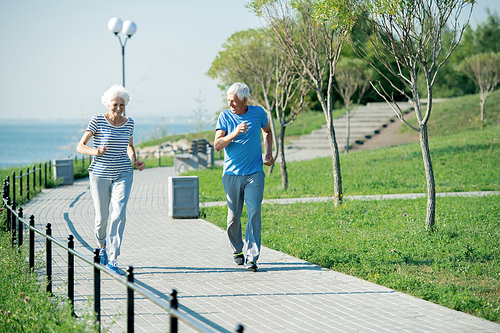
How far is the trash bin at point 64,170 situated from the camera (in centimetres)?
1606

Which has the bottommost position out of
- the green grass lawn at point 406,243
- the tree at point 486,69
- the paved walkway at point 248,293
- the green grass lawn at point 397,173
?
the paved walkway at point 248,293

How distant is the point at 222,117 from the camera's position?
6.03 m

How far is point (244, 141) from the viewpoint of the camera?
19.5 feet

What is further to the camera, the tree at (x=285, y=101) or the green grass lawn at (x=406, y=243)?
the tree at (x=285, y=101)

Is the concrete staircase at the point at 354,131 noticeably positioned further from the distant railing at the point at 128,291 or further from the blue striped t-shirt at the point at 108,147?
the distant railing at the point at 128,291

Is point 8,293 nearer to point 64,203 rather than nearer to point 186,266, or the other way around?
point 186,266

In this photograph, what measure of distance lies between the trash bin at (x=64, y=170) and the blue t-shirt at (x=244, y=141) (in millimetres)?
11307

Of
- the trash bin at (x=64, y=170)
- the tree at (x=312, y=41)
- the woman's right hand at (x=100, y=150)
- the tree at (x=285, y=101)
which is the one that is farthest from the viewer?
the trash bin at (x=64, y=170)

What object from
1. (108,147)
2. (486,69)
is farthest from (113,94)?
(486,69)

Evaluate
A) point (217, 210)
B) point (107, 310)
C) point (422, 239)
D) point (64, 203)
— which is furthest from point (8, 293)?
point (64, 203)

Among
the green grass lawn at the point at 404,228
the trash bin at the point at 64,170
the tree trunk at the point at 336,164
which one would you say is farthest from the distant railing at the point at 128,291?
the trash bin at the point at 64,170

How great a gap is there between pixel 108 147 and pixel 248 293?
7.20ft

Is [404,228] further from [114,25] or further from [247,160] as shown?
[114,25]

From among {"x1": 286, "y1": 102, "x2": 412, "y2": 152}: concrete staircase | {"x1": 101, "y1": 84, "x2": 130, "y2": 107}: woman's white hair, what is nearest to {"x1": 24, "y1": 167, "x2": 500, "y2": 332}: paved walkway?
{"x1": 101, "y1": 84, "x2": 130, "y2": 107}: woman's white hair
